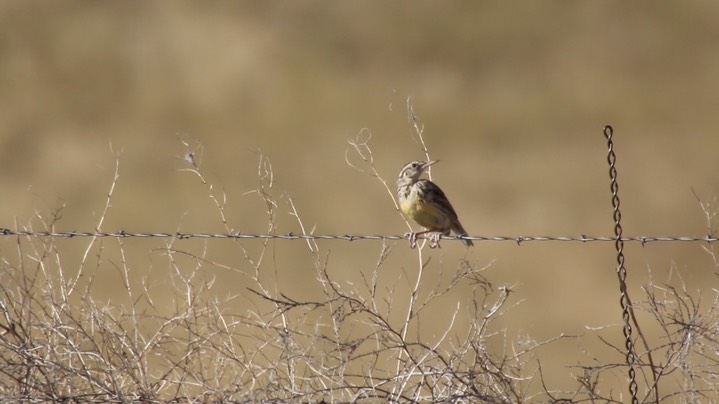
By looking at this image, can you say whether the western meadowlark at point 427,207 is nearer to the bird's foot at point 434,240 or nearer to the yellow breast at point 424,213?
the yellow breast at point 424,213

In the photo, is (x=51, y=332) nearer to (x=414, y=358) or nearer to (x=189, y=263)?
(x=414, y=358)

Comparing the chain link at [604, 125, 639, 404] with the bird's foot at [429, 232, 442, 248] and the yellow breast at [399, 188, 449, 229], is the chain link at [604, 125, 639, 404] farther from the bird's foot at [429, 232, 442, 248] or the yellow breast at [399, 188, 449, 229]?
the yellow breast at [399, 188, 449, 229]

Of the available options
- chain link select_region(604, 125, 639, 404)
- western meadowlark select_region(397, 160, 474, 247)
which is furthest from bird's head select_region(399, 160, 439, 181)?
chain link select_region(604, 125, 639, 404)

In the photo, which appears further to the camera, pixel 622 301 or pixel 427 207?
pixel 427 207

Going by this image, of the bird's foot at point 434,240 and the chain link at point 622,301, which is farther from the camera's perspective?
the bird's foot at point 434,240

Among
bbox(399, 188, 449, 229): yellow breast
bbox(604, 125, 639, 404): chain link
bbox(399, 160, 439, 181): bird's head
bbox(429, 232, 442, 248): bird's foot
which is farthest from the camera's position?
bbox(399, 160, 439, 181): bird's head

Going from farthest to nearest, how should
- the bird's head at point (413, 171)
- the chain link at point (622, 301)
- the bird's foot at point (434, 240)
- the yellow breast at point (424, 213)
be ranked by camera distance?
1. the bird's head at point (413, 171)
2. the yellow breast at point (424, 213)
3. the bird's foot at point (434, 240)
4. the chain link at point (622, 301)

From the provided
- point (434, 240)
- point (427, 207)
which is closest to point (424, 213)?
point (427, 207)

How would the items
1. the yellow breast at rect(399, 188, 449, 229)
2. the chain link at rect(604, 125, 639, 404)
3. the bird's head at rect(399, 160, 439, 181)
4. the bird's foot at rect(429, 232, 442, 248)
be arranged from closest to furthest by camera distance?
the chain link at rect(604, 125, 639, 404), the bird's foot at rect(429, 232, 442, 248), the yellow breast at rect(399, 188, 449, 229), the bird's head at rect(399, 160, 439, 181)

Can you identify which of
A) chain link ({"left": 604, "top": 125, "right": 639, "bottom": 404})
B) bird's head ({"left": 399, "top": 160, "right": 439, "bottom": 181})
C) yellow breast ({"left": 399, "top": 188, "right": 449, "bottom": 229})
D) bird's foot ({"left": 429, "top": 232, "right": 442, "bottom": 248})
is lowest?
chain link ({"left": 604, "top": 125, "right": 639, "bottom": 404})

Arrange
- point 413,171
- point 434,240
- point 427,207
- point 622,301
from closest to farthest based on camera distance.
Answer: point 622,301
point 434,240
point 427,207
point 413,171

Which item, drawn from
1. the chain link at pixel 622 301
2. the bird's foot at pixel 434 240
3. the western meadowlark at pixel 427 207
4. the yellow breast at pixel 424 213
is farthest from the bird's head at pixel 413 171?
the chain link at pixel 622 301

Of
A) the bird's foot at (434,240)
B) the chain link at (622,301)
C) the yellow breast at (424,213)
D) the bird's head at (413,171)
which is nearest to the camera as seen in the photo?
the chain link at (622,301)

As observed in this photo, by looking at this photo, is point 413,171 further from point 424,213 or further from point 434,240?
point 434,240
